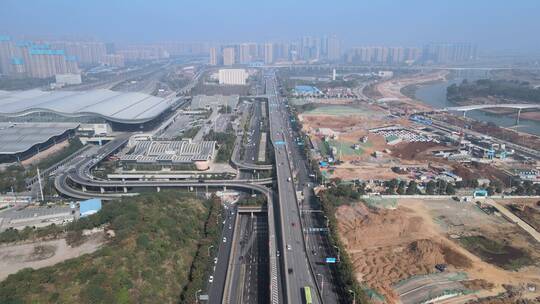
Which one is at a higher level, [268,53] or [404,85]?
[268,53]

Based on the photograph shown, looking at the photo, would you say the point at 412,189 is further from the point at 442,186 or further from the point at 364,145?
the point at 364,145

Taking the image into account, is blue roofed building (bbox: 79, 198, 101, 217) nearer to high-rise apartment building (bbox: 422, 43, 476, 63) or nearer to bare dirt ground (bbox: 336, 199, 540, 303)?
bare dirt ground (bbox: 336, 199, 540, 303)

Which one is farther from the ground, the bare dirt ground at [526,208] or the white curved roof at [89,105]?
the white curved roof at [89,105]

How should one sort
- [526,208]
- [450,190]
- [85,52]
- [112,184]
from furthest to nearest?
1. [85,52]
2. [112,184]
3. [450,190]
4. [526,208]

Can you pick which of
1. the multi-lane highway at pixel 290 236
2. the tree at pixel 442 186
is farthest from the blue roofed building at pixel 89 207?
the tree at pixel 442 186

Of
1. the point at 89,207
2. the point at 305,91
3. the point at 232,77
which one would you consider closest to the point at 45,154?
the point at 89,207

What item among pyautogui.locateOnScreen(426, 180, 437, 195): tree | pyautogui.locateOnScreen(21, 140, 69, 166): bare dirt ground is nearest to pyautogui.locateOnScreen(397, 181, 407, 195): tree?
pyautogui.locateOnScreen(426, 180, 437, 195): tree

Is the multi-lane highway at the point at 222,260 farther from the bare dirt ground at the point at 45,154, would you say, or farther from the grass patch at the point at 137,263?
the bare dirt ground at the point at 45,154
